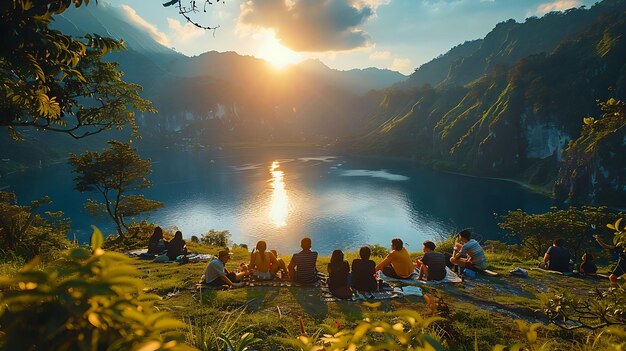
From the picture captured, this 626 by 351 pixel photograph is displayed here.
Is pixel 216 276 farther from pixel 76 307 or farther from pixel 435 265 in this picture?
pixel 76 307

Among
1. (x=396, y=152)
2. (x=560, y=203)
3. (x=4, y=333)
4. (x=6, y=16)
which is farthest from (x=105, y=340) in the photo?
(x=396, y=152)

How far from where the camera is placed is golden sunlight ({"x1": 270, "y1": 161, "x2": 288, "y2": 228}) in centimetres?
8110

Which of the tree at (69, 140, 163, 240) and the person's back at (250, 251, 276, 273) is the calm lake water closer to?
the tree at (69, 140, 163, 240)

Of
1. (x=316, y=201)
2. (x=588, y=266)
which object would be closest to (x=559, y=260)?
(x=588, y=266)

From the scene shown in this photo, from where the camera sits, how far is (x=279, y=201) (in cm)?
9662

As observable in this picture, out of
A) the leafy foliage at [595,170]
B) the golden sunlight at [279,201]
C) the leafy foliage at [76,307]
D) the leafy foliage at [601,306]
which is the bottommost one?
the golden sunlight at [279,201]

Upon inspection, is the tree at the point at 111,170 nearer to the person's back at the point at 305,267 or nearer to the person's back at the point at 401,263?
the person's back at the point at 305,267

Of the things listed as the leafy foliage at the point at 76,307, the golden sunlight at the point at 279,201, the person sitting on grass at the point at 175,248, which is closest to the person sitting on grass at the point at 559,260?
the person sitting on grass at the point at 175,248

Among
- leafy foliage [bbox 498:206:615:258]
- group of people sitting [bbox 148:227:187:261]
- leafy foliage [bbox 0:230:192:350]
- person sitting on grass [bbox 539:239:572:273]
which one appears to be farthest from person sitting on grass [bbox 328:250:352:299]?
leafy foliage [bbox 498:206:615:258]

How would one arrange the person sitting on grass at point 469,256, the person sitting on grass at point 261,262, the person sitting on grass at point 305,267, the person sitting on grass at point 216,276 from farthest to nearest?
the person sitting on grass at point 469,256, the person sitting on grass at point 261,262, the person sitting on grass at point 305,267, the person sitting on grass at point 216,276

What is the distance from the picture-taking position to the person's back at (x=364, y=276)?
976cm

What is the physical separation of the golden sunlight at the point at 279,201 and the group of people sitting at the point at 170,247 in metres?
58.4

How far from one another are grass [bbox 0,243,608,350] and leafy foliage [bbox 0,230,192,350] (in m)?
3.34

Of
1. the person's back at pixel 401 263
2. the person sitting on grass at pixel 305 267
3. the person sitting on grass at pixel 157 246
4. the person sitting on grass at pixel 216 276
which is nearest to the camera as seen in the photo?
the person sitting on grass at pixel 216 276
